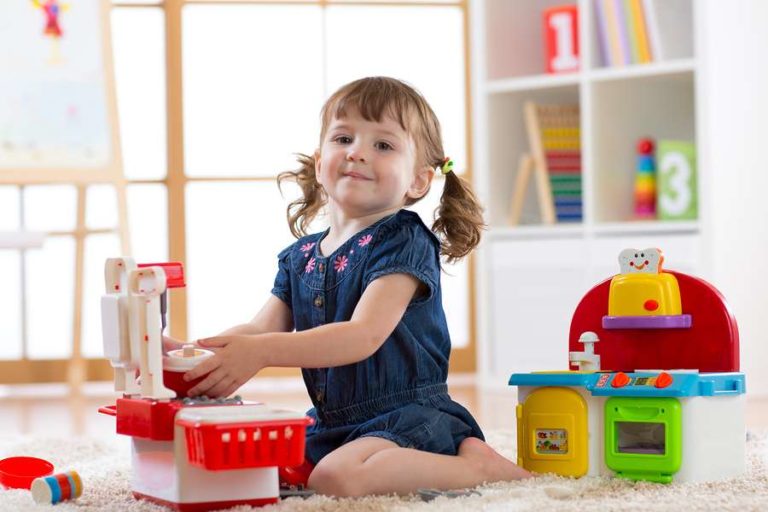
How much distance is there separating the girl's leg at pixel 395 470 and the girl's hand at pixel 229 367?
137 millimetres

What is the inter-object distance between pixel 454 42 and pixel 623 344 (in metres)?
2.01

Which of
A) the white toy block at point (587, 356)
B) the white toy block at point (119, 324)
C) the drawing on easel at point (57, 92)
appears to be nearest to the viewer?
the white toy block at point (119, 324)

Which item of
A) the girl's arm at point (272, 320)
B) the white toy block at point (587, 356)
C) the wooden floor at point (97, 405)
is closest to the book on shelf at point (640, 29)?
the wooden floor at point (97, 405)

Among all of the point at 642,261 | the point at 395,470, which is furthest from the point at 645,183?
the point at 395,470

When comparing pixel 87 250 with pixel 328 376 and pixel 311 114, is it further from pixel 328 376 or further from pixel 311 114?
pixel 328 376

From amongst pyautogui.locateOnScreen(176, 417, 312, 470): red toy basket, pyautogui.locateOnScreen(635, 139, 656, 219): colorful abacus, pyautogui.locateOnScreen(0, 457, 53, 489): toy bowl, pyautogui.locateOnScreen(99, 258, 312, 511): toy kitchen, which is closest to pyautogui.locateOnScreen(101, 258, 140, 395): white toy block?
pyautogui.locateOnScreen(99, 258, 312, 511): toy kitchen

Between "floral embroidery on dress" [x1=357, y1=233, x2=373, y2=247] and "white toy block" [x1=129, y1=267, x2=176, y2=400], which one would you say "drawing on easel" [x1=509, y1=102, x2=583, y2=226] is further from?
"white toy block" [x1=129, y1=267, x2=176, y2=400]

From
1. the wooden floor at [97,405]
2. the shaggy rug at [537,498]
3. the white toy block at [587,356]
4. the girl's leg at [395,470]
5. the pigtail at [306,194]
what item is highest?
the pigtail at [306,194]

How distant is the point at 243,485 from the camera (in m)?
1.15

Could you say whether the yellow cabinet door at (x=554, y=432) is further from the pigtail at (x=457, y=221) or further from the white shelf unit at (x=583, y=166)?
the white shelf unit at (x=583, y=166)

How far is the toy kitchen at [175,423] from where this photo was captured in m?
1.09

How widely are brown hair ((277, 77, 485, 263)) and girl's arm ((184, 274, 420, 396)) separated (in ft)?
0.66

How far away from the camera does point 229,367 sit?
1.21m

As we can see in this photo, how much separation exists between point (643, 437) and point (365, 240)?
0.41m
